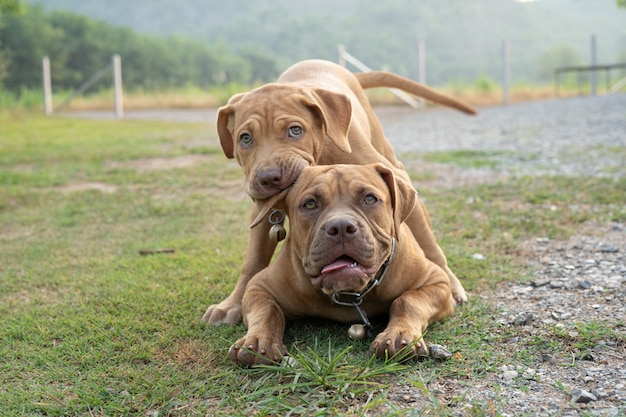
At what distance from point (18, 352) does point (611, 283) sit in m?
3.50

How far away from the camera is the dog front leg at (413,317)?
10.7 feet

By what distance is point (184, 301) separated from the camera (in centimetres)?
448

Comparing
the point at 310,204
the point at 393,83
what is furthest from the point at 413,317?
the point at 393,83

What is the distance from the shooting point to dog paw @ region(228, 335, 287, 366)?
3.29m

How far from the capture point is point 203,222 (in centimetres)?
691

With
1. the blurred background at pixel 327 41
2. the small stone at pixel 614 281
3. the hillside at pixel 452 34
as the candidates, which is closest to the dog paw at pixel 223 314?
the small stone at pixel 614 281

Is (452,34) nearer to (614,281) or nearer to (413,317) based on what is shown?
(614,281)

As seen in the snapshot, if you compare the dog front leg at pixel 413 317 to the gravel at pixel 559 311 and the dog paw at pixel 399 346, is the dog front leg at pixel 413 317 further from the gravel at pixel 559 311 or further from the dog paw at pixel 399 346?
the gravel at pixel 559 311

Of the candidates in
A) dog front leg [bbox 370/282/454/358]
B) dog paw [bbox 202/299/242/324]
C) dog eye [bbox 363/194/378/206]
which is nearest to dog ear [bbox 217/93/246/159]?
dog paw [bbox 202/299/242/324]

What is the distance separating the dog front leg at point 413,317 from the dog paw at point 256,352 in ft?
1.53

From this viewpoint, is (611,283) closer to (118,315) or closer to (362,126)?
(362,126)

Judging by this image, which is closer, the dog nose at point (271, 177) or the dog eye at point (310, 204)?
the dog eye at point (310, 204)

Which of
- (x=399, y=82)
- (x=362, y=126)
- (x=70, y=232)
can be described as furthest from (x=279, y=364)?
(x=70, y=232)

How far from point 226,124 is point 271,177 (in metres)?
0.96
